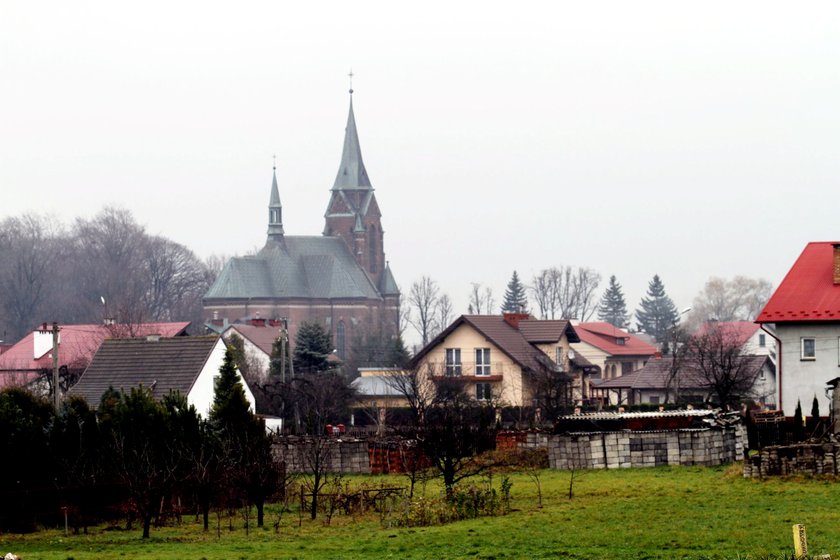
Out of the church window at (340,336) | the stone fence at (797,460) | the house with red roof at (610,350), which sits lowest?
the stone fence at (797,460)

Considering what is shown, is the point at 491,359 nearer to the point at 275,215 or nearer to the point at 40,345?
the point at 40,345

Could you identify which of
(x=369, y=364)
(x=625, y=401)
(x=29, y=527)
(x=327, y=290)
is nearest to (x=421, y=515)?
(x=29, y=527)

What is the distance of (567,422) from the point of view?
42562mm

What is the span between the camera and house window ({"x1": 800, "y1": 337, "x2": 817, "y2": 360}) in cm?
4703

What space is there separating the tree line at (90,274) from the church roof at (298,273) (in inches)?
221

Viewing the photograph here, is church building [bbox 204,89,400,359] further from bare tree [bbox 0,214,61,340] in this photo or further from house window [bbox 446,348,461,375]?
house window [bbox 446,348,461,375]

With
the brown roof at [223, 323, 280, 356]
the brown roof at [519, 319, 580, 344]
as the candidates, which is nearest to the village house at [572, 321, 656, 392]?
the brown roof at [223, 323, 280, 356]

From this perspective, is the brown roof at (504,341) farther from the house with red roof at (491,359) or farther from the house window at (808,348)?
the house window at (808,348)


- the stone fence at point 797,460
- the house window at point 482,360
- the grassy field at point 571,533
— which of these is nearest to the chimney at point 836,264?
the grassy field at point 571,533

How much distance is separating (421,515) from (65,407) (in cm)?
950

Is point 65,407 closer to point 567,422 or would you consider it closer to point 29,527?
point 29,527

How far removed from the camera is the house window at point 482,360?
75.2 m

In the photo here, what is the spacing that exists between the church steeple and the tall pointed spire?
6505 millimetres

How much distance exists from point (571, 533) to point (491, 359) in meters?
51.1
